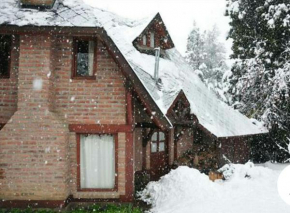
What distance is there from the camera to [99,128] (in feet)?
33.4

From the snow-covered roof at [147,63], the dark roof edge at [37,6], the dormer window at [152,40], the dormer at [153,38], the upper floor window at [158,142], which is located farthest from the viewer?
the dormer window at [152,40]

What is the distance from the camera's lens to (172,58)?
18312 millimetres

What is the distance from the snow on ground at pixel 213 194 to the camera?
31.3 ft

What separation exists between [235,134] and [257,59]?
5617 mm

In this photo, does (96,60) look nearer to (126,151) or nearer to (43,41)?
(43,41)

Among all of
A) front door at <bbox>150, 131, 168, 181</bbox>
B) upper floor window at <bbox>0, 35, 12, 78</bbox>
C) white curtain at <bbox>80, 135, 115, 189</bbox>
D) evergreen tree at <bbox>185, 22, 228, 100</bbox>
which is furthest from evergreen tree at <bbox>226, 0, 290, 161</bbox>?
upper floor window at <bbox>0, 35, 12, 78</bbox>

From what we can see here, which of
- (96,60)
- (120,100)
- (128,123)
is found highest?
(96,60)

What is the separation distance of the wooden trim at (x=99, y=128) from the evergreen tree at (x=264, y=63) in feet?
37.7

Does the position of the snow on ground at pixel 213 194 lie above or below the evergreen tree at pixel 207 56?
below

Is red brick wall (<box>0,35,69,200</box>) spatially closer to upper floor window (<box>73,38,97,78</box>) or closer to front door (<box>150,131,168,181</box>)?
upper floor window (<box>73,38,97,78</box>)

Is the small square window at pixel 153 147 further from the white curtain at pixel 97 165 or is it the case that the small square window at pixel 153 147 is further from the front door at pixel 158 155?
the white curtain at pixel 97 165

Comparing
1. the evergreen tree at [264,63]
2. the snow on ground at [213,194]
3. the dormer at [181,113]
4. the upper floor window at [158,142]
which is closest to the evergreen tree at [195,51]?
the evergreen tree at [264,63]

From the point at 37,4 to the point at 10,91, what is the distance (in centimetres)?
287

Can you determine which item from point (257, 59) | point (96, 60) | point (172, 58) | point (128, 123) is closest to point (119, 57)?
point (96, 60)
